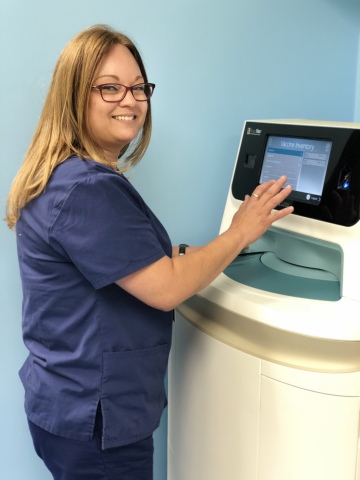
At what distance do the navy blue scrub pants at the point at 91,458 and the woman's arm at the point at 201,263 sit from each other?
0.24m

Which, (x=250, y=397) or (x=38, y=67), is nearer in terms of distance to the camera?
(x=250, y=397)

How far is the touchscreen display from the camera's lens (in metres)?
1.02

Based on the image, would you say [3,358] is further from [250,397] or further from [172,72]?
[172,72]

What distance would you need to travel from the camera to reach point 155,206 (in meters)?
1.38

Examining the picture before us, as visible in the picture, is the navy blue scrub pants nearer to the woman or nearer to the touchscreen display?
the woman

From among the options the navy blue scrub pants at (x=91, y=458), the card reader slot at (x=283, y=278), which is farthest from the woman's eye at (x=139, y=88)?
the navy blue scrub pants at (x=91, y=458)

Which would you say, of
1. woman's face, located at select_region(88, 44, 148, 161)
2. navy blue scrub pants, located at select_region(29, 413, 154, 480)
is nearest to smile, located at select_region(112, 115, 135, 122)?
woman's face, located at select_region(88, 44, 148, 161)

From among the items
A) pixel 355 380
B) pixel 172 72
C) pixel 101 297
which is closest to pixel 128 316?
pixel 101 297

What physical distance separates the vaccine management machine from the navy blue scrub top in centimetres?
12

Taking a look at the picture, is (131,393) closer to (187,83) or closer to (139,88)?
(139,88)

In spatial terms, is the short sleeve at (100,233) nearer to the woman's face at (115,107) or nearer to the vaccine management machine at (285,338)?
the woman's face at (115,107)

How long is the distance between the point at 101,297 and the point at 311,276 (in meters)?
0.43

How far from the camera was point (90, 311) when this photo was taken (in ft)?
3.02

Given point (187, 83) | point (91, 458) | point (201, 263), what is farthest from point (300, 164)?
point (91, 458)
